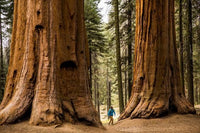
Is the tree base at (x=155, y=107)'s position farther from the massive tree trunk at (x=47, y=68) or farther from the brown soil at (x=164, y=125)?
the massive tree trunk at (x=47, y=68)

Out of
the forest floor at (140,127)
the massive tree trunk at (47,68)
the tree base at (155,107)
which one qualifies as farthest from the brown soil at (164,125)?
the massive tree trunk at (47,68)

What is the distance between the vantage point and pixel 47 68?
462 centimetres

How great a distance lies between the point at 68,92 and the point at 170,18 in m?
6.16

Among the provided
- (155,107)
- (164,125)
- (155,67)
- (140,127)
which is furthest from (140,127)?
(155,67)

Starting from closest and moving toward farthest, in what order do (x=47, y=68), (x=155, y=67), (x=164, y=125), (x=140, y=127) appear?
(x=47, y=68), (x=164, y=125), (x=140, y=127), (x=155, y=67)

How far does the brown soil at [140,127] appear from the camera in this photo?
3.89 meters

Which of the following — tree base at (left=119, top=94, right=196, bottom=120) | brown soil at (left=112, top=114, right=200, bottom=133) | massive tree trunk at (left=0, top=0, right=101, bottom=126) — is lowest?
brown soil at (left=112, top=114, right=200, bottom=133)

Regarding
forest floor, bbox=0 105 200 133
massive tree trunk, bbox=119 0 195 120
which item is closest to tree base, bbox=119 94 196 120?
massive tree trunk, bbox=119 0 195 120

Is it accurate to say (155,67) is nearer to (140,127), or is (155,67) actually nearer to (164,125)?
(164,125)

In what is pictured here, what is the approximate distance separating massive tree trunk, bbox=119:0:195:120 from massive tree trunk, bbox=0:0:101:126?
3430mm

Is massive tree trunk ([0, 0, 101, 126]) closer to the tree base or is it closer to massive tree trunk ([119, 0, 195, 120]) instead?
the tree base

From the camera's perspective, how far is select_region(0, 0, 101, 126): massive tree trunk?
4.38 meters

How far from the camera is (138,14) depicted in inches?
349

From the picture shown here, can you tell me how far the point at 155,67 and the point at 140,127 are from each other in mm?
2614
